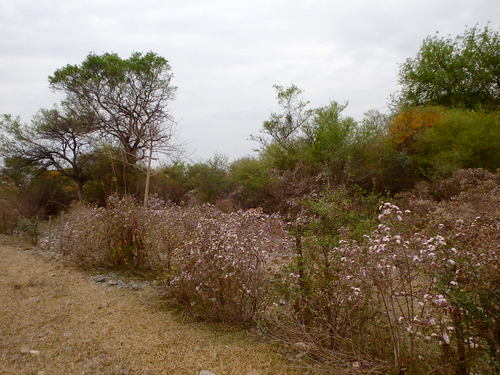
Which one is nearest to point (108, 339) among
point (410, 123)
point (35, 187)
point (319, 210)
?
point (319, 210)

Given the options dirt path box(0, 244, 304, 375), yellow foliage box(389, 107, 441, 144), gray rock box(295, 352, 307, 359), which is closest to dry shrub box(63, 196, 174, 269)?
dirt path box(0, 244, 304, 375)

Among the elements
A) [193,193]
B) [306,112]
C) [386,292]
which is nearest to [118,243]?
[386,292]

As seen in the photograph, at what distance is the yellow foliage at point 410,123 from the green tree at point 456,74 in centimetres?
416

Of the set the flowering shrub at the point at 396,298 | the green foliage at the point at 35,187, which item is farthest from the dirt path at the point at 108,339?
the green foliage at the point at 35,187

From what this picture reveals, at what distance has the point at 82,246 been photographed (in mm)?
6812

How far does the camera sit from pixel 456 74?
17.7 m

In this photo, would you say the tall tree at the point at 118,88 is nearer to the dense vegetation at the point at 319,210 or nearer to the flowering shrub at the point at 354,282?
the dense vegetation at the point at 319,210

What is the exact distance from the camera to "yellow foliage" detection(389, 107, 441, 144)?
13820 mm

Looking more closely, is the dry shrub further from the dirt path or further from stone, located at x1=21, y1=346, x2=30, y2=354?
stone, located at x1=21, y1=346, x2=30, y2=354

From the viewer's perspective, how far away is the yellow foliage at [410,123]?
1382cm

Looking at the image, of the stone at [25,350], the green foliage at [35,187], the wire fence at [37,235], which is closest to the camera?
the stone at [25,350]

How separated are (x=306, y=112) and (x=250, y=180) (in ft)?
17.9

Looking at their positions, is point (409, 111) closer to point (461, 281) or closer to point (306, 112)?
point (306, 112)

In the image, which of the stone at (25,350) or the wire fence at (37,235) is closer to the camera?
the stone at (25,350)
